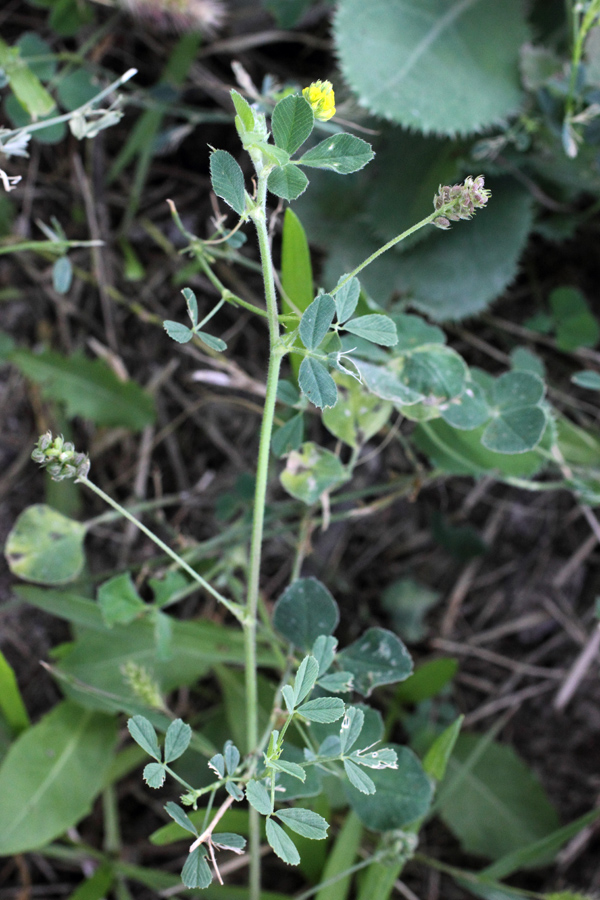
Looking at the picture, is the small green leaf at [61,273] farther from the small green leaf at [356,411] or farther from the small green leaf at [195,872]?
the small green leaf at [195,872]

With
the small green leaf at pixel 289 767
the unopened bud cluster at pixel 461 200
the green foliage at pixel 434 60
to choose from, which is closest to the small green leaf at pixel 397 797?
the small green leaf at pixel 289 767

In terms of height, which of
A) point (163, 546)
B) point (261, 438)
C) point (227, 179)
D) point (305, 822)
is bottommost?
point (305, 822)

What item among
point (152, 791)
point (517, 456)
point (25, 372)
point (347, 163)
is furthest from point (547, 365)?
point (152, 791)

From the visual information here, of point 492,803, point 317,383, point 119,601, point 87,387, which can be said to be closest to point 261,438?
point 317,383

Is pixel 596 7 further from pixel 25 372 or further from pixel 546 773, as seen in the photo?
pixel 546 773

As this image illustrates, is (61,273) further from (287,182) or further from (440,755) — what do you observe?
(440,755)

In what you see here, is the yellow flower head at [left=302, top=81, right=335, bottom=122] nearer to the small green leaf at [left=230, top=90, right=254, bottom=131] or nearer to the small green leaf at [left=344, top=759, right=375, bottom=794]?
the small green leaf at [left=230, top=90, right=254, bottom=131]
